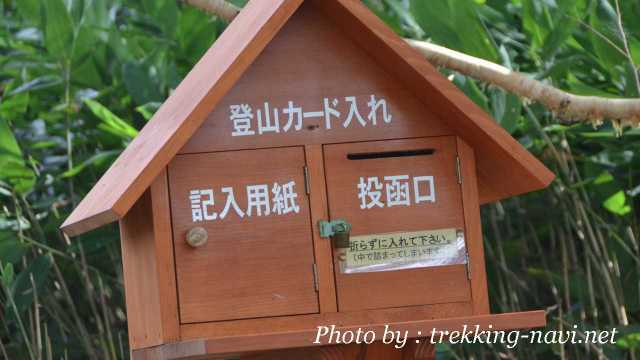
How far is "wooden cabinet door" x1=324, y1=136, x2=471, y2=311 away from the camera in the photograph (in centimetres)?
259

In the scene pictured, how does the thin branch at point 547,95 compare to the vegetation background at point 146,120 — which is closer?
the thin branch at point 547,95

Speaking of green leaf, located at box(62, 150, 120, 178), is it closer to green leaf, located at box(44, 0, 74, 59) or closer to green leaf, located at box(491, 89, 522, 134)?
green leaf, located at box(44, 0, 74, 59)

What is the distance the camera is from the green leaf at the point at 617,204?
4.02 metres

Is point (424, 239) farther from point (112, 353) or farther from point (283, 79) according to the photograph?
point (112, 353)

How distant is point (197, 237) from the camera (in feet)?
8.21

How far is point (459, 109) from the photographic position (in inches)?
101

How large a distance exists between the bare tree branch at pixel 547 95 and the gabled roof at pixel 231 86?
20 centimetres

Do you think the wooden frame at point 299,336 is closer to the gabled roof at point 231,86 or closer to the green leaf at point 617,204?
the gabled roof at point 231,86

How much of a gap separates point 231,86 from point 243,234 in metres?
0.33

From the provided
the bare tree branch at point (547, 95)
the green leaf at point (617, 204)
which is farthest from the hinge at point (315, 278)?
the green leaf at point (617, 204)

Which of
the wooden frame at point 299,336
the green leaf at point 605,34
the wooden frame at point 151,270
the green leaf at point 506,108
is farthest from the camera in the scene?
the green leaf at point 506,108

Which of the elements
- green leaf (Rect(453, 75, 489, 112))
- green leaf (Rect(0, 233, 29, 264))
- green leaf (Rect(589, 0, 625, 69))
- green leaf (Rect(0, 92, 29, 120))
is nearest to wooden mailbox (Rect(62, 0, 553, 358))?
green leaf (Rect(589, 0, 625, 69))

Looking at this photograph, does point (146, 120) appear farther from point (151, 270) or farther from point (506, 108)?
point (151, 270)

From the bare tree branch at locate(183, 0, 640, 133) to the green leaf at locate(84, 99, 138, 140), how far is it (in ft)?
4.29
